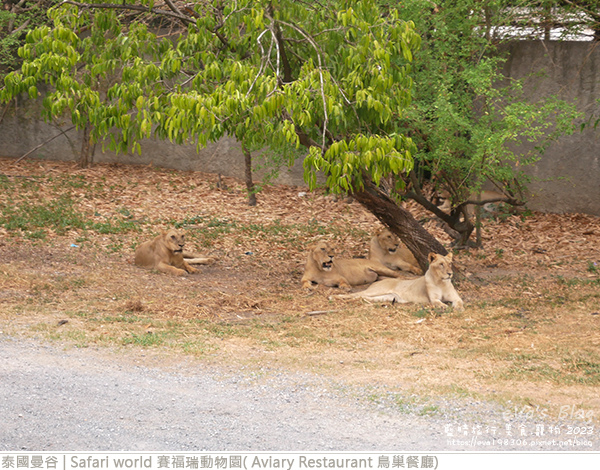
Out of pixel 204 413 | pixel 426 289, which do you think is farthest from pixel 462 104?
pixel 204 413

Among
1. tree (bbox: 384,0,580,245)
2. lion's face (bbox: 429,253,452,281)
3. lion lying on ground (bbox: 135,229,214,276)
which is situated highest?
tree (bbox: 384,0,580,245)

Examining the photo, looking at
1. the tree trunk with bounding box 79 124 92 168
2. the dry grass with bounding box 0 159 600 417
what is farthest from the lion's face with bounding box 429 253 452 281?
the tree trunk with bounding box 79 124 92 168

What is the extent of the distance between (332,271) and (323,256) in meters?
0.28

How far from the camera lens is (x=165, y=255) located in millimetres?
10672

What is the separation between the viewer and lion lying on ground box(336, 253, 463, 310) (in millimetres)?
8570

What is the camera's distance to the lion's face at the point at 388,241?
10.7 m

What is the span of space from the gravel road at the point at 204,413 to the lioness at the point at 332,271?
378 cm

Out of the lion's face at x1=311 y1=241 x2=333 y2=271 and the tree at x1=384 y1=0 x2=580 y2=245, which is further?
the lion's face at x1=311 y1=241 x2=333 y2=271

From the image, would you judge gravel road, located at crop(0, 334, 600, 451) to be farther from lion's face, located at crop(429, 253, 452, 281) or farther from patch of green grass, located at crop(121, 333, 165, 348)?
lion's face, located at crop(429, 253, 452, 281)

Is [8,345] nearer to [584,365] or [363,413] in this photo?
[363,413]

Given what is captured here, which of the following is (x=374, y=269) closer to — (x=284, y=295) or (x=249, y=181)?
(x=284, y=295)

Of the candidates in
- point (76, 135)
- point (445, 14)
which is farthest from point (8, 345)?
point (76, 135)

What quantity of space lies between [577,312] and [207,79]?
4.97 m

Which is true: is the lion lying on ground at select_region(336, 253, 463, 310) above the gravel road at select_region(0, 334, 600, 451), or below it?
below
